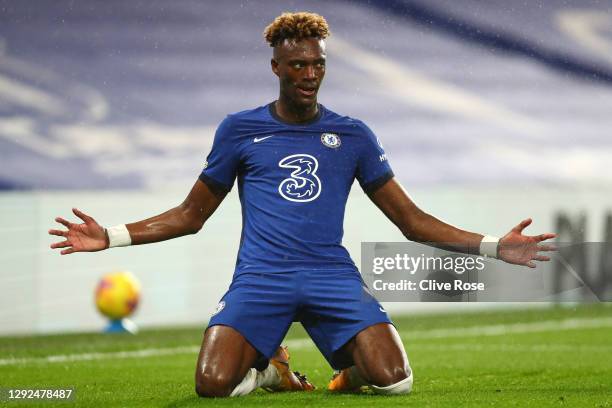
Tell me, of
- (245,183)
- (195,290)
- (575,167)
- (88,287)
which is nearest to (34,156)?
(88,287)

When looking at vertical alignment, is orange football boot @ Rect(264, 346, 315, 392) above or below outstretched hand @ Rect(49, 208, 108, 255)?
below

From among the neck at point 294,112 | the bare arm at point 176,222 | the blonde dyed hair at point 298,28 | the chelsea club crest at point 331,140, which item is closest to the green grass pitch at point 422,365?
the bare arm at point 176,222

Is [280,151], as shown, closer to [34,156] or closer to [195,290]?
[34,156]

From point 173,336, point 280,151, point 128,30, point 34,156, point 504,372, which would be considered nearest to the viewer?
point 280,151

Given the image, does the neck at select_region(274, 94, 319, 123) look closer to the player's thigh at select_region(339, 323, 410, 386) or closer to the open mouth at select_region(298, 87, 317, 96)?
the open mouth at select_region(298, 87, 317, 96)

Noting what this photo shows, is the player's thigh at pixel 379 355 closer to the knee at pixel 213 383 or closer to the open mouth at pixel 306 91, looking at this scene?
the knee at pixel 213 383

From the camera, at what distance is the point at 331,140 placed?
209 inches

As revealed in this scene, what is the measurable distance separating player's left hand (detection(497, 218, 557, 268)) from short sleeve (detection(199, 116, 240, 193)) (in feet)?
4.15

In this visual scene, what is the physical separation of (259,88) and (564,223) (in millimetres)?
3928

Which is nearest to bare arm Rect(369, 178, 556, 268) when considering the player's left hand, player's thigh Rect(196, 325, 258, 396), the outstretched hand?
the player's left hand

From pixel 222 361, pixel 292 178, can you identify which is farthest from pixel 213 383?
pixel 292 178

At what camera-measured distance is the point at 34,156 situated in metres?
12.0

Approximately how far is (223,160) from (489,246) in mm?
1263

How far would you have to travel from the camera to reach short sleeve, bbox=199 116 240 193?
5301 mm
